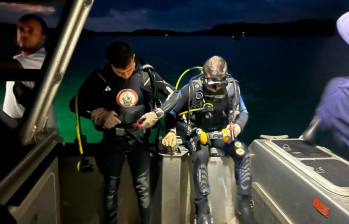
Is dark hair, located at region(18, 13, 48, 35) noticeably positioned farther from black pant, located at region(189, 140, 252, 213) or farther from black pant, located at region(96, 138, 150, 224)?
black pant, located at region(189, 140, 252, 213)

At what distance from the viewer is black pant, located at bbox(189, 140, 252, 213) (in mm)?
2504

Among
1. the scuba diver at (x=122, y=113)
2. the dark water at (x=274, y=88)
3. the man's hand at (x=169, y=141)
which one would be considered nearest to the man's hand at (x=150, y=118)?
the scuba diver at (x=122, y=113)

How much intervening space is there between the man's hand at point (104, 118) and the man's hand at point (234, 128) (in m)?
0.85

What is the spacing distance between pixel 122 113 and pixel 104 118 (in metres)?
0.13

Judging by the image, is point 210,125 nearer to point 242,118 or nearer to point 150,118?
point 242,118

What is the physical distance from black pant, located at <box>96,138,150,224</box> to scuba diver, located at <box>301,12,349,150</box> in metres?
1.22

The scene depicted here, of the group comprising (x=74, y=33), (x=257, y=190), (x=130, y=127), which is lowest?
(x=257, y=190)

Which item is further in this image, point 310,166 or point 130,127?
point 130,127

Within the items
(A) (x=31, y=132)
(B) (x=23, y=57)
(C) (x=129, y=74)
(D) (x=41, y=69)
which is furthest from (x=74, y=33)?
(C) (x=129, y=74)

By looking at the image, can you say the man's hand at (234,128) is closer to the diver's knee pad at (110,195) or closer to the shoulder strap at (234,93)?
the shoulder strap at (234,93)

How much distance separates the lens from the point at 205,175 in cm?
253

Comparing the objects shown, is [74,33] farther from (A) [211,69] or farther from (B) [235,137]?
(B) [235,137]

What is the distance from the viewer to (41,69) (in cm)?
117

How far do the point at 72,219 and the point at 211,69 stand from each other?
1.56m
